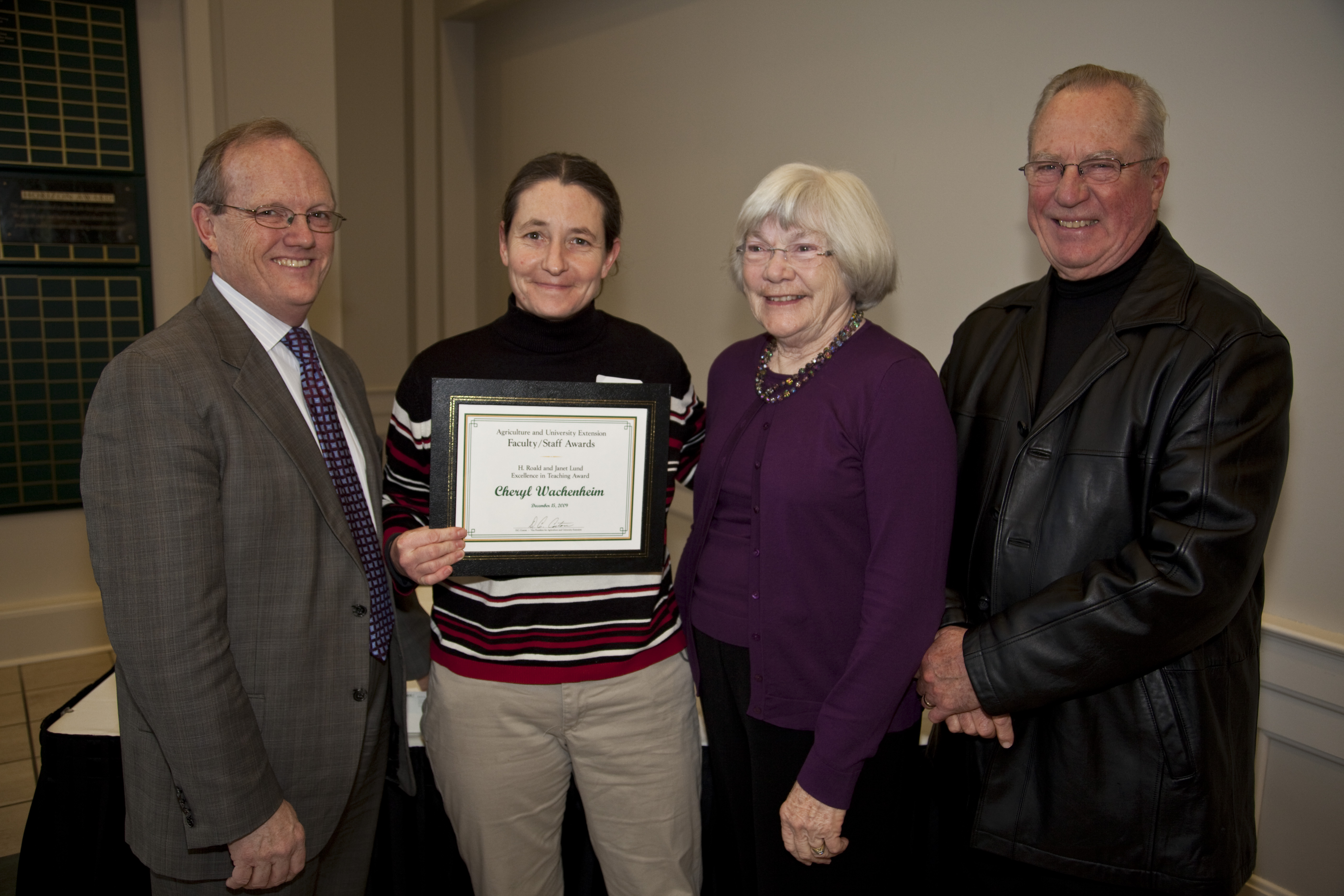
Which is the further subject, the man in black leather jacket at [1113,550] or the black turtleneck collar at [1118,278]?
the black turtleneck collar at [1118,278]

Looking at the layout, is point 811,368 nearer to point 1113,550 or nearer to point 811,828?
point 1113,550

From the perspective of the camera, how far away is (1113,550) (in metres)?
1.46

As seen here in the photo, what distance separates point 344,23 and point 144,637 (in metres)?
4.82

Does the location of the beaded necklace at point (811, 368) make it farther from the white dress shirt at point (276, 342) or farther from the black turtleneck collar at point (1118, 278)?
the white dress shirt at point (276, 342)

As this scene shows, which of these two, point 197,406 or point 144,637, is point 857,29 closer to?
point 197,406

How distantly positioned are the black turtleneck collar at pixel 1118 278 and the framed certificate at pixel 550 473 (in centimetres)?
81

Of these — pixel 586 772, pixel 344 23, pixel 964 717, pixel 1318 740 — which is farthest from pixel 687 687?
pixel 344 23

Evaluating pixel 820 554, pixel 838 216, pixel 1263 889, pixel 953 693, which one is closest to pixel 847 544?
pixel 820 554

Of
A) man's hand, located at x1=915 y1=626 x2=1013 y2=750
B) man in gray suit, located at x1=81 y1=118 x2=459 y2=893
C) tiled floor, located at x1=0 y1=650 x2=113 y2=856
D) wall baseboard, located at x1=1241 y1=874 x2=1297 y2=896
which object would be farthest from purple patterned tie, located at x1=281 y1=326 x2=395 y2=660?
wall baseboard, located at x1=1241 y1=874 x2=1297 y2=896

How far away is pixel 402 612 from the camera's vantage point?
1769 millimetres

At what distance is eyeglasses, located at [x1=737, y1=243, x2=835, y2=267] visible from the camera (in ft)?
5.04

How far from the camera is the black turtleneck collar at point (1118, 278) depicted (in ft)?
→ 5.20

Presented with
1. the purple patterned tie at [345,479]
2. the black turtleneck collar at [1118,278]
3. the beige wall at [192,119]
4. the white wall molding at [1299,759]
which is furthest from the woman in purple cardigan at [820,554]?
the beige wall at [192,119]
